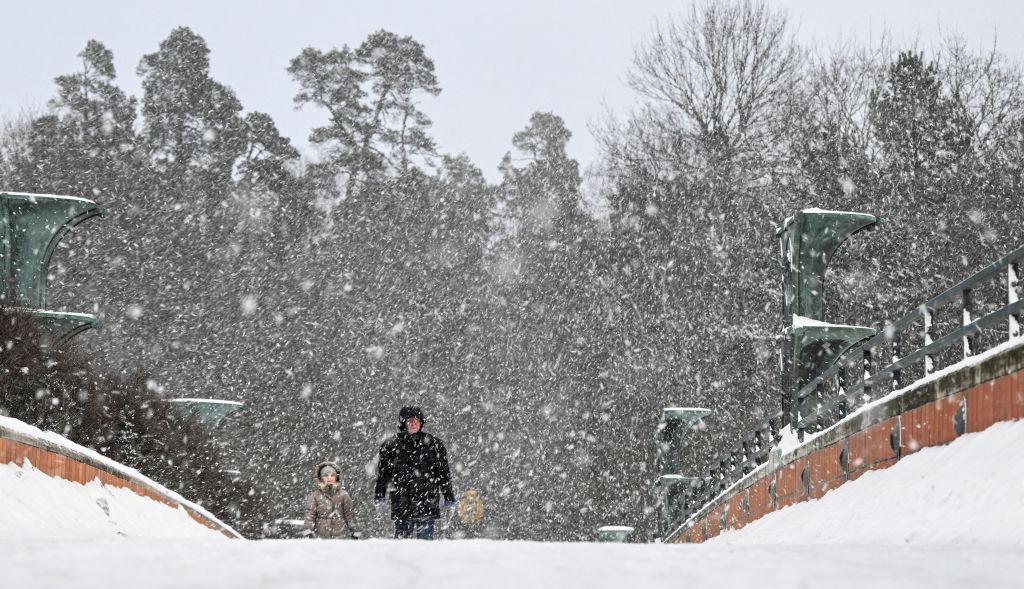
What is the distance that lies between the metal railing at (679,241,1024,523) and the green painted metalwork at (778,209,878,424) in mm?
235

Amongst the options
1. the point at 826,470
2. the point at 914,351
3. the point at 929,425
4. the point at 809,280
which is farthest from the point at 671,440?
the point at 929,425

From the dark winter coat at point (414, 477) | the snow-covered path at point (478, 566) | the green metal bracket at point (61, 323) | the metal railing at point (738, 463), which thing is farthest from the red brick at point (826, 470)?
the green metal bracket at point (61, 323)

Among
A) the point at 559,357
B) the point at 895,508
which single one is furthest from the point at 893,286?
the point at 895,508

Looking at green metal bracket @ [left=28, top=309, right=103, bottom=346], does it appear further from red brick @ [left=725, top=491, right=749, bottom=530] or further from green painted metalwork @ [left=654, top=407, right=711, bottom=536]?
green painted metalwork @ [left=654, top=407, right=711, bottom=536]

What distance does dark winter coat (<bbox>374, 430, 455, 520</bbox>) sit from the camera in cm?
1164

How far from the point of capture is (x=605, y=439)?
123 ft

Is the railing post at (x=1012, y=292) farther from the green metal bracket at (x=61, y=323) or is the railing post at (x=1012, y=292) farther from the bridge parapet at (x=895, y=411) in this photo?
the green metal bracket at (x=61, y=323)

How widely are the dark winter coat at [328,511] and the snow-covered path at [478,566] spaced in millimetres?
5966

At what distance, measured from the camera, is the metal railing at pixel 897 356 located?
394 inches

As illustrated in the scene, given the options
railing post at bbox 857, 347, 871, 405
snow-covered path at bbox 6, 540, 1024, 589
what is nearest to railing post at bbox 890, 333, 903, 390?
railing post at bbox 857, 347, 871, 405

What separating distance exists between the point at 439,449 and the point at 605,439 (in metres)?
26.1

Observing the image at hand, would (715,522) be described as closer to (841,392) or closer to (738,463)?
(738,463)

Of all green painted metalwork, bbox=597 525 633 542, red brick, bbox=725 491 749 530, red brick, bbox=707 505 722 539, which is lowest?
green painted metalwork, bbox=597 525 633 542

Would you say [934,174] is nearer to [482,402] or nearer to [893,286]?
[893,286]
